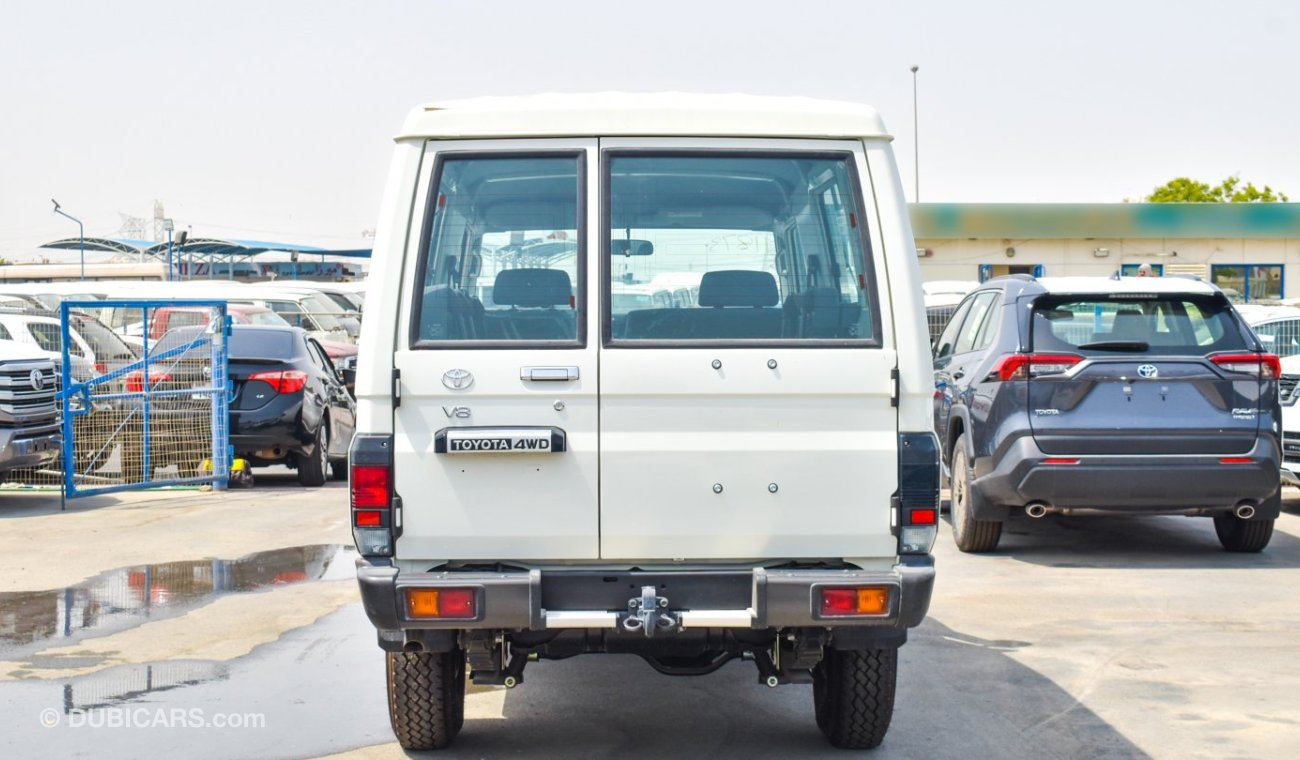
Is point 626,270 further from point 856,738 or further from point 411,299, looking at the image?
point 856,738

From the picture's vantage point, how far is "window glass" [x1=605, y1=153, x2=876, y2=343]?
519cm

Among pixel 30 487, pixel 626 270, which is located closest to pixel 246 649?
pixel 626 270

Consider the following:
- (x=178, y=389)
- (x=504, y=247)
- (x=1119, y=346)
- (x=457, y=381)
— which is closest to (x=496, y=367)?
(x=457, y=381)

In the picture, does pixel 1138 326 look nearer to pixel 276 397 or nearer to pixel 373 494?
pixel 373 494

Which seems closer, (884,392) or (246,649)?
(884,392)

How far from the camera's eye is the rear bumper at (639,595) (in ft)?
16.4

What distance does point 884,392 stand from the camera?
5.07 metres

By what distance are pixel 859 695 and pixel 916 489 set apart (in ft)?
3.42

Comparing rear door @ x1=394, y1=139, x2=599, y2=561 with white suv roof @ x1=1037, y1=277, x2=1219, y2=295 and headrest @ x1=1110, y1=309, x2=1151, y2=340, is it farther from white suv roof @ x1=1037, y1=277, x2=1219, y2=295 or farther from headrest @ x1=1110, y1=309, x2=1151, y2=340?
headrest @ x1=1110, y1=309, x2=1151, y2=340

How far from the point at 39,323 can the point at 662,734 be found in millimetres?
11812

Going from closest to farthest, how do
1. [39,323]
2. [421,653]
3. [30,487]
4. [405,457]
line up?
[405,457] < [421,653] < [30,487] < [39,323]

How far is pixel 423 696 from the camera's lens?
5605mm

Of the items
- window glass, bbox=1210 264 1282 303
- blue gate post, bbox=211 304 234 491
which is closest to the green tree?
window glass, bbox=1210 264 1282 303

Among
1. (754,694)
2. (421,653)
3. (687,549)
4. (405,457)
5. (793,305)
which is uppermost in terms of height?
(793,305)
